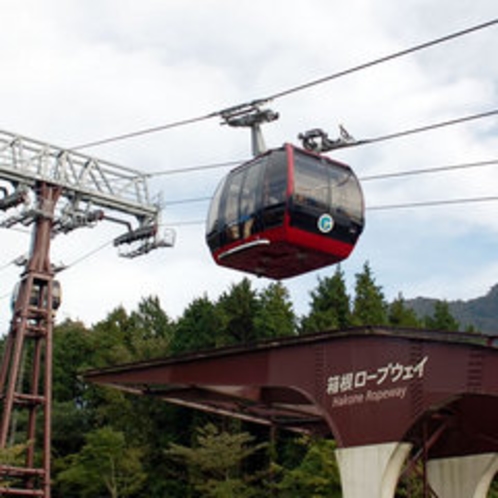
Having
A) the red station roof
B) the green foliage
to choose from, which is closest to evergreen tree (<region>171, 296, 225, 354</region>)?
the green foliage

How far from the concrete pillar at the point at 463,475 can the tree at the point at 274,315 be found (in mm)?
37201

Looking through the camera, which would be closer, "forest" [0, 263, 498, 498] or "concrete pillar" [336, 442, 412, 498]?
"concrete pillar" [336, 442, 412, 498]

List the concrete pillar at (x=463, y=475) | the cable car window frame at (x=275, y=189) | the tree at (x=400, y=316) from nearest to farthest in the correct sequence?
the concrete pillar at (x=463, y=475) < the cable car window frame at (x=275, y=189) < the tree at (x=400, y=316)

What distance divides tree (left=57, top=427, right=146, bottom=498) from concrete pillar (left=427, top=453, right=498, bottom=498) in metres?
35.2

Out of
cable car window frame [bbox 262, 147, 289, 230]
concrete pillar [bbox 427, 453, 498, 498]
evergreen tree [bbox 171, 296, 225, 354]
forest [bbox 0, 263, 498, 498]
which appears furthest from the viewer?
evergreen tree [bbox 171, 296, 225, 354]

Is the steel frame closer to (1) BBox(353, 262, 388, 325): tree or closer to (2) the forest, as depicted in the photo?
(2) the forest

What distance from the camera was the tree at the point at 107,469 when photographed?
5375 centimetres

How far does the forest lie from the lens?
49.7 metres

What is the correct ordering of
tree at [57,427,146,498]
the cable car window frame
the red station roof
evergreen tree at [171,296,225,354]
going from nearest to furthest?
Result: the red station roof < the cable car window frame < tree at [57,427,146,498] < evergreen tree at [171,296,225,354]

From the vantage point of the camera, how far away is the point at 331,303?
60.5m

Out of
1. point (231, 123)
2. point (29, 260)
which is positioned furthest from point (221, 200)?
point (29, 260)

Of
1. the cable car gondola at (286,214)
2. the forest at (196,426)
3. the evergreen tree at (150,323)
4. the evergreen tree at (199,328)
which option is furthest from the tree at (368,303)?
the cable car gondola at (286,214)

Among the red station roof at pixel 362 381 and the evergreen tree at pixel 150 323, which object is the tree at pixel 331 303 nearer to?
the evergreen tree at pixel 150 323

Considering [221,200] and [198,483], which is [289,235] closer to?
[221,200]
